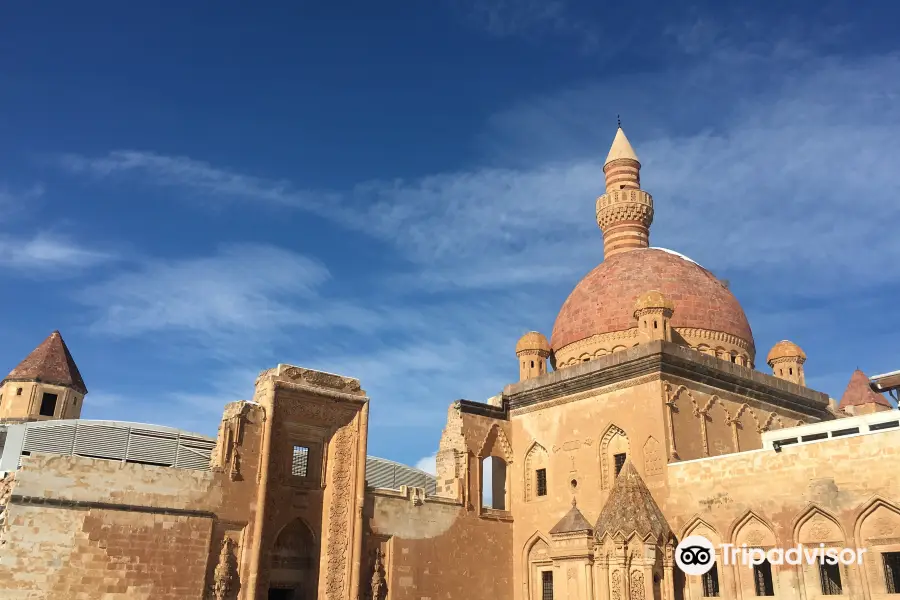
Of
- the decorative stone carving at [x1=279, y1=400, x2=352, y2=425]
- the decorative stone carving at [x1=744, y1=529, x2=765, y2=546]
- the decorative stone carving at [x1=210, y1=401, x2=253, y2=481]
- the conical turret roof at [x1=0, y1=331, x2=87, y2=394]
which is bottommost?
the decorative stone carving at [x1=744, y1=529, x2=765, y2=546]

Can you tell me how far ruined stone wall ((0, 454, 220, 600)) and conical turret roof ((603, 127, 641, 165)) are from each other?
17.0 metres

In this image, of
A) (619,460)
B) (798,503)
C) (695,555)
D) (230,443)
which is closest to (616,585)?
(695,555)

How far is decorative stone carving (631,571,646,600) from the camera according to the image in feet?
54.3

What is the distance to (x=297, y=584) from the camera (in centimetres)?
1786

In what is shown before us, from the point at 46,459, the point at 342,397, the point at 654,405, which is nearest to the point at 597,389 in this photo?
the point at 654,405

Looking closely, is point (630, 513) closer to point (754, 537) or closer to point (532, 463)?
point (754, 537)

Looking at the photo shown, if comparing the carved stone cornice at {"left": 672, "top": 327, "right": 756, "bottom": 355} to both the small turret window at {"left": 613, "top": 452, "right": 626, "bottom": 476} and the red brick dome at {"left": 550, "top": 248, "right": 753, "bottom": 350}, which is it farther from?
the small turret window at {"left": 613, "top": 452, "right": 626, "bottom": 476}

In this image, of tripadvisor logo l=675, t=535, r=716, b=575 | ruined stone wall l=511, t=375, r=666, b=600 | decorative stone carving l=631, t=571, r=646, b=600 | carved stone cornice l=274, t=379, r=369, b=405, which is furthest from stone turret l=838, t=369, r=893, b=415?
carved stone cornice l=274, t=379, r=369, b=405

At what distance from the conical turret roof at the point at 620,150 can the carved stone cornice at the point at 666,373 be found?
9218mm

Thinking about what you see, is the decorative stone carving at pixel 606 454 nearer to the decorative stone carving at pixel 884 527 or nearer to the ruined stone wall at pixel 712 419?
the ruined stone wall at pixel 712 419

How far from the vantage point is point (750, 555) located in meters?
16.7

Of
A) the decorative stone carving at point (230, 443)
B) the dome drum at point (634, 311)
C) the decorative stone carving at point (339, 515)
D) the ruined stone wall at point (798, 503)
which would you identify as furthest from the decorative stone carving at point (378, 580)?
the dome drum at point (634, 311)

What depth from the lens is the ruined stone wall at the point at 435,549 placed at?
19.0m

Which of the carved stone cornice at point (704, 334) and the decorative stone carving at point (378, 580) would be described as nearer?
the decorative stone carving at point (378, 580)
